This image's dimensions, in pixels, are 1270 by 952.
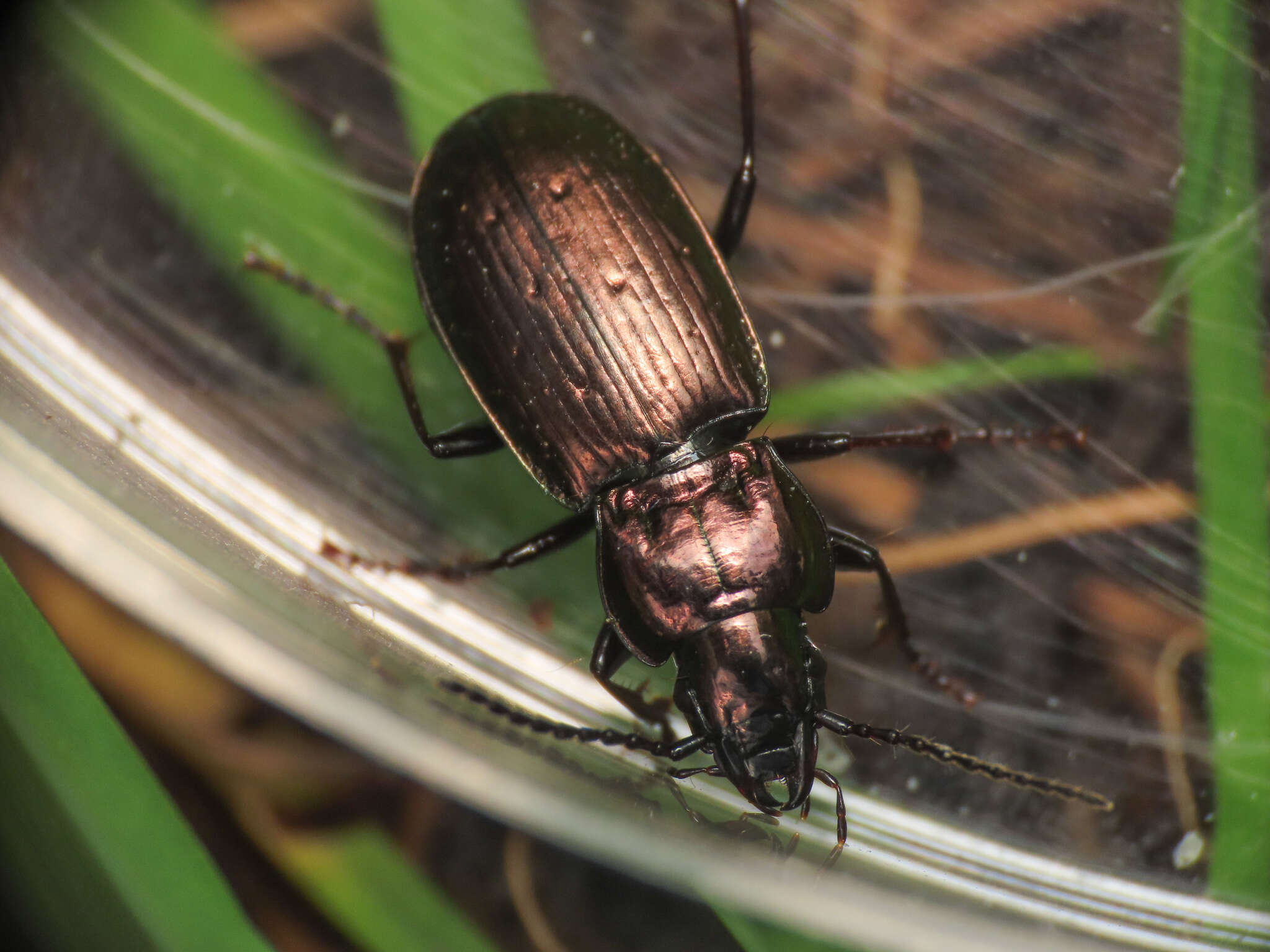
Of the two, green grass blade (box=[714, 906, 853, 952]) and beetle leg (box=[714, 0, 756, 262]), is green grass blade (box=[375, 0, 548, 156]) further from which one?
green grass blade (box=[714, 906, 853, 952])

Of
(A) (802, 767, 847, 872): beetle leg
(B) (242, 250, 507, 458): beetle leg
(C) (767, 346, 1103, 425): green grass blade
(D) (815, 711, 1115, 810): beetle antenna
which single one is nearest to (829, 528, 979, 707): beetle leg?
(D) (815, 711, 1115, 810): beetle antenna

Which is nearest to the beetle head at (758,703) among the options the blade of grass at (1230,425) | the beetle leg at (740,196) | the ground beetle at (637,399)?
the ground beetle at (637,399)

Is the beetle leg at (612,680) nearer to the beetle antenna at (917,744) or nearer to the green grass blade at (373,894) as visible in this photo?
the beetle antenna at (917,744)

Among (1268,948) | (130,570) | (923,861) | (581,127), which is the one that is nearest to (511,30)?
(581,127)

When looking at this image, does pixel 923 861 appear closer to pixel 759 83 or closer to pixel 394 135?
pixel 759 83

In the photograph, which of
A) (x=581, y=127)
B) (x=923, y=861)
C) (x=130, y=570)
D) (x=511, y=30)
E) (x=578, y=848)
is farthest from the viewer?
(x=511, y=30)

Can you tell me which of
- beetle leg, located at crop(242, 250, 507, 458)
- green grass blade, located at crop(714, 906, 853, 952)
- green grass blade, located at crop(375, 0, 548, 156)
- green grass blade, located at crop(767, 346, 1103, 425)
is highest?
green grass blade, located at crop(375, 0, 548, 156)
